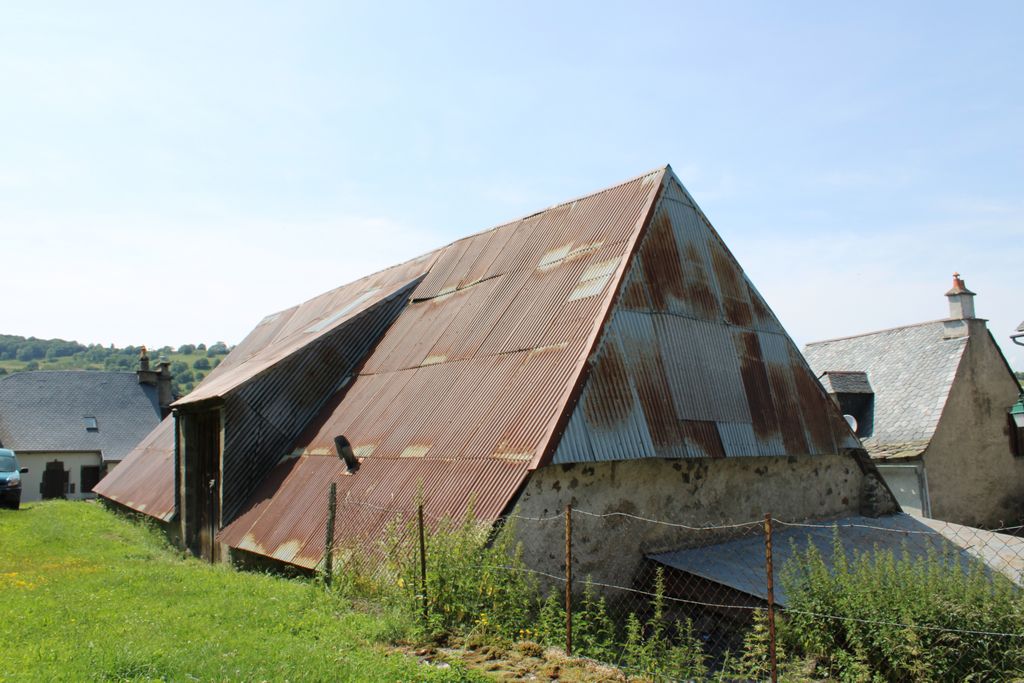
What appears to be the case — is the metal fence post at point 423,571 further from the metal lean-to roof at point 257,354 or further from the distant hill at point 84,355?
the distant hill at point 84,355

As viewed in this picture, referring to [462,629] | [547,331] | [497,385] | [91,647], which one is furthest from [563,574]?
[91,647]

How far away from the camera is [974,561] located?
7.52 m

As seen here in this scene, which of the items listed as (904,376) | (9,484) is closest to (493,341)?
(904,376)

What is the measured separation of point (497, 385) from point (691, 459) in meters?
3.06

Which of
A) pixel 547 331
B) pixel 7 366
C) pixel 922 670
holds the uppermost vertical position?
pixel 7 366

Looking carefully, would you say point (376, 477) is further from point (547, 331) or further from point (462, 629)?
point (462, 629)

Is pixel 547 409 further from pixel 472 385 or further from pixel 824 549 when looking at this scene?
pixel 824 549

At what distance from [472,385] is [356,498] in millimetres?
2381

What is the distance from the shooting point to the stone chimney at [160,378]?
145 ft

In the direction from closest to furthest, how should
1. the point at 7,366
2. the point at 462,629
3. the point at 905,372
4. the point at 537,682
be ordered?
the point at 537,682, the point at 462,629, the point at 905,372, the point at 7,366

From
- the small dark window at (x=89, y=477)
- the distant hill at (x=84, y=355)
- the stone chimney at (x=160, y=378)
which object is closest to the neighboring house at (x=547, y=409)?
the small dark window at (x=89, y=477)

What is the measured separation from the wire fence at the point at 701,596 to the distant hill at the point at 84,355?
387ft

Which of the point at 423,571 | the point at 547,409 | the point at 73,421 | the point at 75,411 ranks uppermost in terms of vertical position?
the point at 75,411

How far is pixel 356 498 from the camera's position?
37.9 feet
